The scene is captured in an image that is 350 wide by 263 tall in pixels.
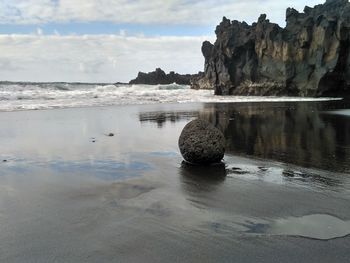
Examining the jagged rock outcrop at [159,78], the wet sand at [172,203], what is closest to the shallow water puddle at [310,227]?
the wet sand at [172,203]

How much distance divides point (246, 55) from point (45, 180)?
53351 mm

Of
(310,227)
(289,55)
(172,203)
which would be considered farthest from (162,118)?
(289,55)

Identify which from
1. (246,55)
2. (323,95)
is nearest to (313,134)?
(323,95)

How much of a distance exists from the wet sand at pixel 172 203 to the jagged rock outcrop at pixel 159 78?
98.9 m

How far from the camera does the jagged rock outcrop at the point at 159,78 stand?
10969 centimetres

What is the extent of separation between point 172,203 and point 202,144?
2.82m

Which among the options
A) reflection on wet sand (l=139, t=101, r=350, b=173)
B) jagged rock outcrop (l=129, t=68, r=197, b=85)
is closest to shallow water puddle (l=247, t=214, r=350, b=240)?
reflection on wet sand (l=139, t=101, r=350, b=173)

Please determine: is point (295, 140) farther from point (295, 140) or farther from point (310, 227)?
point (310, 227)

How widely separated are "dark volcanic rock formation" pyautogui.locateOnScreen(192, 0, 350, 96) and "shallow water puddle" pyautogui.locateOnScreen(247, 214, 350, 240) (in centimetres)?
3905

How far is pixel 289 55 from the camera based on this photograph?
4853 centimetres

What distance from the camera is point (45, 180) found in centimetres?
776

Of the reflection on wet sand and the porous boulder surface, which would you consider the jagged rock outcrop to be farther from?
the porous boulder surface

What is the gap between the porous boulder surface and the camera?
8.82m

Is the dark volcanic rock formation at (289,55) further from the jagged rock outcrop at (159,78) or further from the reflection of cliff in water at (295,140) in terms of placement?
the jagged rock outcrop at (159,78)
